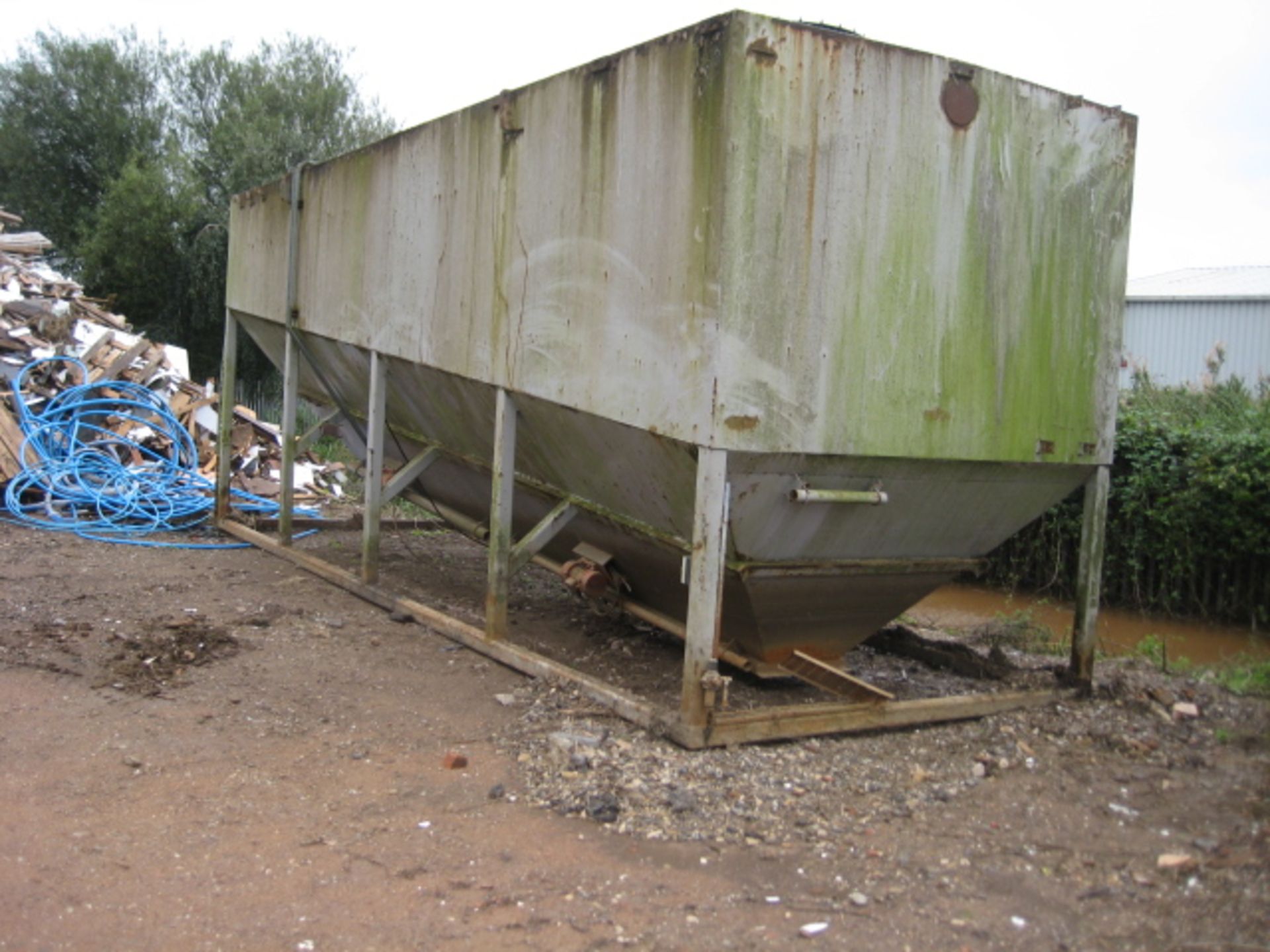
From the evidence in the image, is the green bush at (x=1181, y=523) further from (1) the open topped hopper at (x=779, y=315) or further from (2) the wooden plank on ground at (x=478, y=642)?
(2) the wooden plank on ground at (x=478, y=642)

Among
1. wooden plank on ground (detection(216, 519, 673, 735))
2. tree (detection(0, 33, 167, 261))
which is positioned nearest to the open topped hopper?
wooden plank on ground (detection(216, 519, 673, 735))

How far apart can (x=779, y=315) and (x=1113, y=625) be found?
26.4ft

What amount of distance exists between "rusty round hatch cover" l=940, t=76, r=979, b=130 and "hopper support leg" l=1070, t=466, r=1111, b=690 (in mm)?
1905

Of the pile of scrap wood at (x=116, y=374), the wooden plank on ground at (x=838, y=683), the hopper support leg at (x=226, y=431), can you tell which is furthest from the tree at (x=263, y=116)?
the wooden plank on ground at (x=838, y=683)

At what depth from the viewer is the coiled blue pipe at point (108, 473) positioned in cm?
1068

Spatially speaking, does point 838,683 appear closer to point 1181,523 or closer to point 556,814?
point 556,814

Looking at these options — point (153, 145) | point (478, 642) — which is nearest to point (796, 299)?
point (478, 642)

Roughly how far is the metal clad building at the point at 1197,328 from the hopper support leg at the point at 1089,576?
16.5m

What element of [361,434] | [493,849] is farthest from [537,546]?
[361,434]

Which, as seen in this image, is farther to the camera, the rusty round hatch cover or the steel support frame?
the rusty round hatch cover

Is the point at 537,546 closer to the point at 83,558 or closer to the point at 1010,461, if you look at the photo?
the point at 1010,461

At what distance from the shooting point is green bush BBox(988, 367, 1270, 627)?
34.7 ft

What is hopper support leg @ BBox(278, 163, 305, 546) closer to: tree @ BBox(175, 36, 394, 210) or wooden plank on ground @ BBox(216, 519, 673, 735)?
wooden plank on ground @ BBox(216, 519, 673, 735)

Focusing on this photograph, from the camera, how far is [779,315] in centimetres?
470
